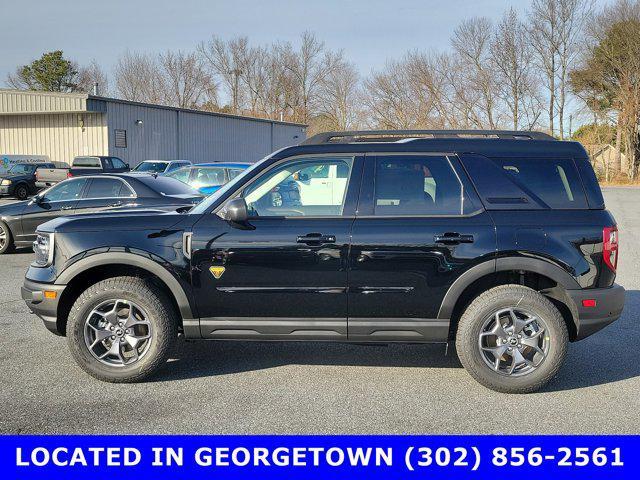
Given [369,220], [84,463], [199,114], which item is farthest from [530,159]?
[199,114]

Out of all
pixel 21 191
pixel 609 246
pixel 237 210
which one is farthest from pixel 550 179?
pixel 21 191

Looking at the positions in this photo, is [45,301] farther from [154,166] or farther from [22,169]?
[22,169]

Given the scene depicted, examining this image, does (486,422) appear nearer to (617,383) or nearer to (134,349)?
(617,383)

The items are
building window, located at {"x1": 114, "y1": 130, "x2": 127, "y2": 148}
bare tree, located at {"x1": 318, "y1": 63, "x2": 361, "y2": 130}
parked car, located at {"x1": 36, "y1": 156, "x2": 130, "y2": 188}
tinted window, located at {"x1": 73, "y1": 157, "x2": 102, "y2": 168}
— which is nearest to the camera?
parked car, located at {"x1": 36, "y1": 156, "x2": 130, "y2": 188}

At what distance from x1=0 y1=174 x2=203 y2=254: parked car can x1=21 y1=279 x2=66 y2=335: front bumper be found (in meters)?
5.59

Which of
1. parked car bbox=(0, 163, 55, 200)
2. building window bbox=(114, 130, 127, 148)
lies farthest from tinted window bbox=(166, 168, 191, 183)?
building window bbox=(114, 130, 127, 148)

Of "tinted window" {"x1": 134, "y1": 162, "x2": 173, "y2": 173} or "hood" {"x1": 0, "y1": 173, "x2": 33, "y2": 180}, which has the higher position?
"tinted window" {"x1": 134, "y1": 162, "x2": 173, "y2": 173}

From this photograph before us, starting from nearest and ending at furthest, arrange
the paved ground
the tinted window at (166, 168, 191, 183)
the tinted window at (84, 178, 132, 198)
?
the paved ground → the tinted window at (84, 178, 132, 198) → the tinted window at (166, 168, 191, 183)

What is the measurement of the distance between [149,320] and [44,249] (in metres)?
1.03

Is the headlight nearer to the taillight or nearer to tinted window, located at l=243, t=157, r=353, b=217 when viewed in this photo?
tinted window, located at l=243, t=157, r=353, b=217

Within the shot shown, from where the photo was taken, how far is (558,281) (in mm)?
4742

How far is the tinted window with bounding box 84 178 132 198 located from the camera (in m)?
11.1

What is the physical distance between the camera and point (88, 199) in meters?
11.2

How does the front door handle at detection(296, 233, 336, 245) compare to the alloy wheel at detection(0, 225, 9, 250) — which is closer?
the front door handle at detection(296, 233, 336, 245)
